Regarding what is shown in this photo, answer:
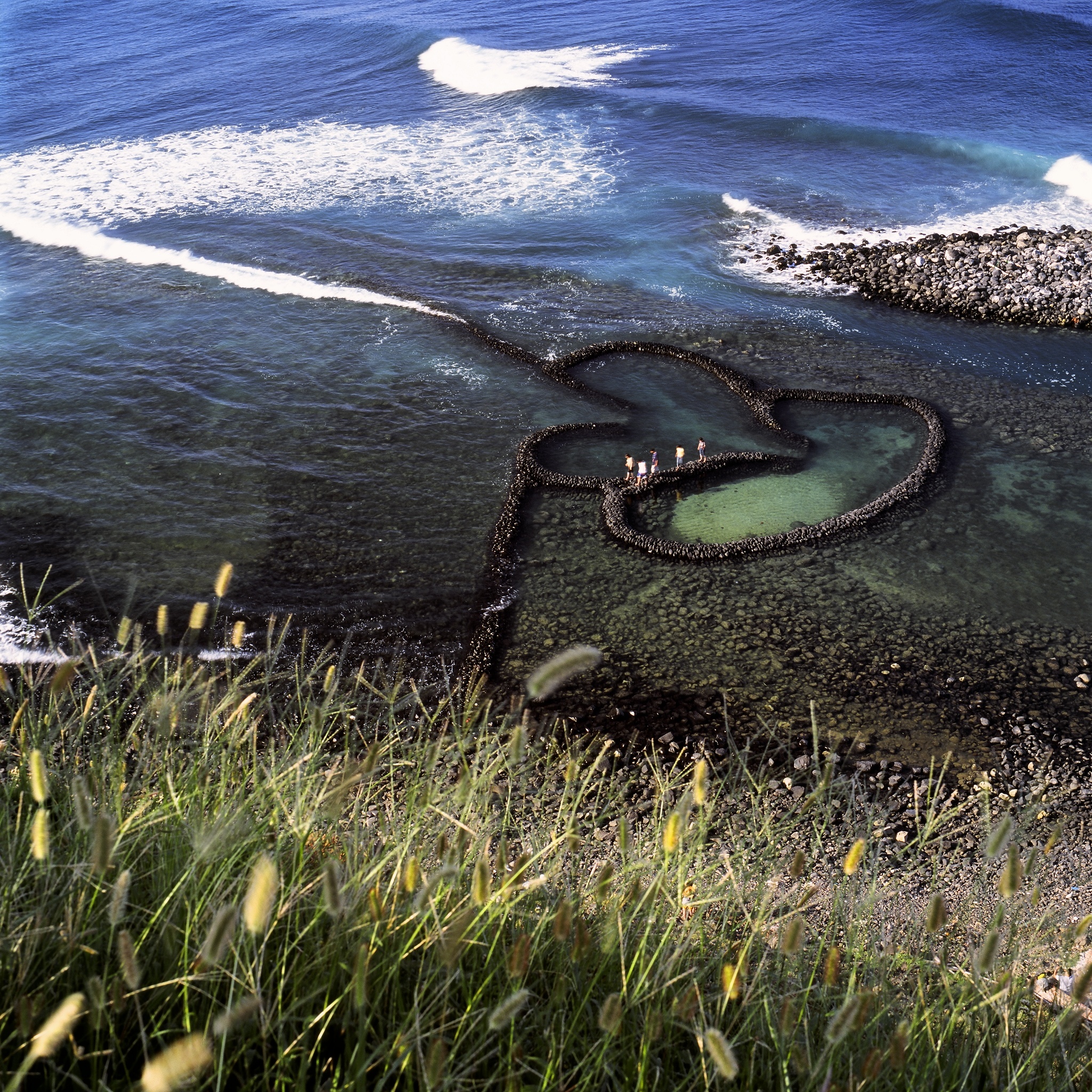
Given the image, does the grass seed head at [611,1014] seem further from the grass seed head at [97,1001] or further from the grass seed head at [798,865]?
the grass seed head at [97,1001]

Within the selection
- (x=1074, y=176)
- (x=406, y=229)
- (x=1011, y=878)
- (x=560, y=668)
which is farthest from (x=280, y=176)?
(x=1011, y=878)

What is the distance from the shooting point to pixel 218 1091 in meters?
3.70

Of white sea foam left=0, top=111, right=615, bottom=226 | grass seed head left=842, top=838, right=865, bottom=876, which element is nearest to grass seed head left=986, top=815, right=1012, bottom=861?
grass seed head left=842, top=838, right=865, bottom=876

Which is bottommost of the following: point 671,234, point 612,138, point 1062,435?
point 1062,435

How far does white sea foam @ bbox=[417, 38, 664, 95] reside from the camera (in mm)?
46625

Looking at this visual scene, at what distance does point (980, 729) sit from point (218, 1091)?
41.6 feet

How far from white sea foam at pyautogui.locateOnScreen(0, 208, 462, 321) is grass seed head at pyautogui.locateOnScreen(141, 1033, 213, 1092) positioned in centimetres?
2505

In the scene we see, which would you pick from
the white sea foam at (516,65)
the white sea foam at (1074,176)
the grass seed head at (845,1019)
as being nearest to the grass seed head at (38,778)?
the grass seed head at (845,1019)

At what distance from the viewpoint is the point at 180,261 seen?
30.9 metres

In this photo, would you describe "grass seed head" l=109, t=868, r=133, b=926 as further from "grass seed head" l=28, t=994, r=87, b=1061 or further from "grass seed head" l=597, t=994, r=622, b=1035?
"grass seed head" l=597, t=994, r=622, b=1035

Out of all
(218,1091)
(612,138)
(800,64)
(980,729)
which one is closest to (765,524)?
(980,729)

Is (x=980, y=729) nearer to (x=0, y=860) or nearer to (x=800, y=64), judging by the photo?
(x=0, y=860)

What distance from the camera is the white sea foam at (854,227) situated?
29625 millimetres

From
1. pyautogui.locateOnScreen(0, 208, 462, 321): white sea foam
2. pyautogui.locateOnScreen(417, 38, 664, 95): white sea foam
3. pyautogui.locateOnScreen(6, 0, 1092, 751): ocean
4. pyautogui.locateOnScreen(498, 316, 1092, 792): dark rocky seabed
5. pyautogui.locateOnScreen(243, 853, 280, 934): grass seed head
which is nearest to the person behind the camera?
pyautogui.locateOnScreen(243, 853, 280, 934): grass seed head
